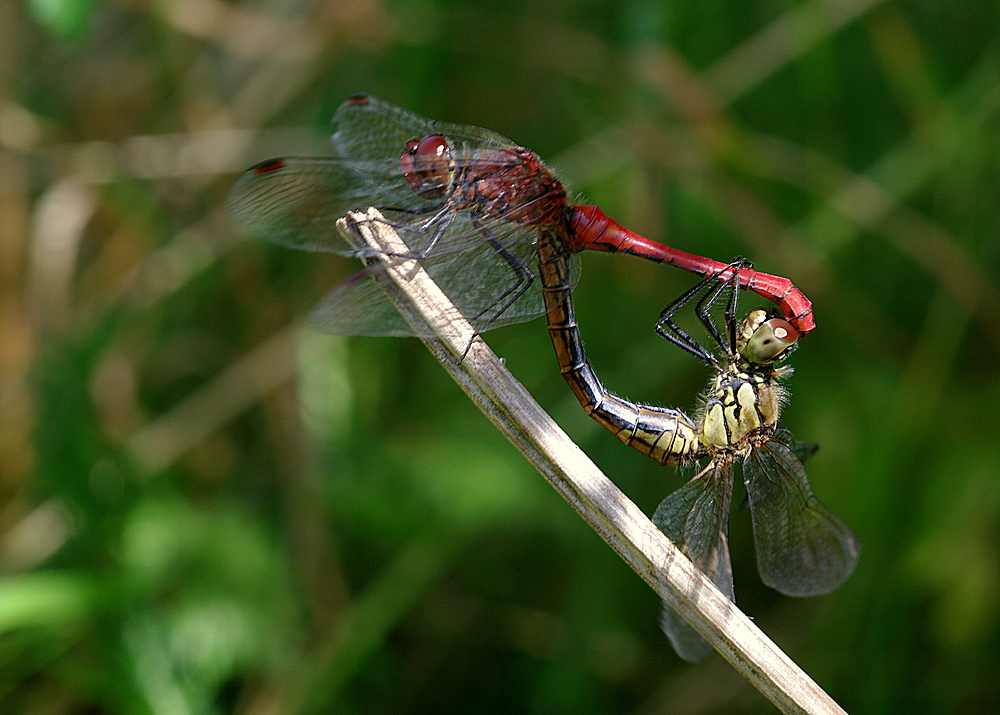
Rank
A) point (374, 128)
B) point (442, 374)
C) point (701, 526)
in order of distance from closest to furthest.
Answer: point (701, 526) → point (374, 128) → point (442, 374)

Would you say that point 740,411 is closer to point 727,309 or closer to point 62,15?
point 727,309

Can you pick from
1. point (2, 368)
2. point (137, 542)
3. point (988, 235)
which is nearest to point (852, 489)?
point (988, 235)

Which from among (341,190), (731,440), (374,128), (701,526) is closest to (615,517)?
(701,526)

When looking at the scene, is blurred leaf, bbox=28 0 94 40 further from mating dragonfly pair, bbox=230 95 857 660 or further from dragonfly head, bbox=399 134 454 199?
dragonfly head, bbox=399 134 454 199

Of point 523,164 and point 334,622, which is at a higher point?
point 523,164

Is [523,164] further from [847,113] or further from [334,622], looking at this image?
[847,113]

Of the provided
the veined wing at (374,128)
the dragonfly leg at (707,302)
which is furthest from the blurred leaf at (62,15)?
the dragonfly leg at (707,302)

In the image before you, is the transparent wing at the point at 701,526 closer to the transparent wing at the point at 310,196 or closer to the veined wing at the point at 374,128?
the transparent wing at the point at 310,196
